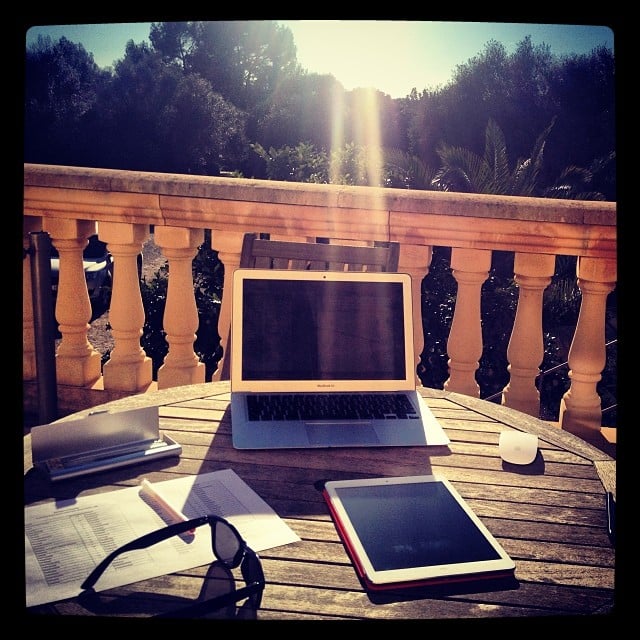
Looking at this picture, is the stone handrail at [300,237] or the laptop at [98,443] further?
the stone handrail at [300,237]

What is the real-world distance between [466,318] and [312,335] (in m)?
1.04

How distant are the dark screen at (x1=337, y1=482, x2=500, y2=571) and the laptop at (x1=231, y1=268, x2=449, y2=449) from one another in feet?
1.59

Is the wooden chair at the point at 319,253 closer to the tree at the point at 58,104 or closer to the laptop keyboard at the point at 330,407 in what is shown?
the laptop keyboard at the point at 330,407

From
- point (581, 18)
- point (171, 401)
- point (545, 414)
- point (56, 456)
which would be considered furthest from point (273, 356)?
point (545, 414)

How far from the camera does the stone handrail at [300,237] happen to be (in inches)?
101

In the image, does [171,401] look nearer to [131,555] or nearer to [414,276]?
[131,555]

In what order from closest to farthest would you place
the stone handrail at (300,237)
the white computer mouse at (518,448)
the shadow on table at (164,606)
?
the shadow on table at (164,606), the white computer mouse at (518,448), the stone handrail at (300,237)

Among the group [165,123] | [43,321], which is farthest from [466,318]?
[165,123]

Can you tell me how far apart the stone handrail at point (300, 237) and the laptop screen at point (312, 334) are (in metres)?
0.70

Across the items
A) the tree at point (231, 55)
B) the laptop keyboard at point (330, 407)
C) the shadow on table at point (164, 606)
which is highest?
the tree at point (231, 55)

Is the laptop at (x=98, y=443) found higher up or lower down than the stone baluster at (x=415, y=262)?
lower down

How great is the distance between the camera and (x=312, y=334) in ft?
6.43

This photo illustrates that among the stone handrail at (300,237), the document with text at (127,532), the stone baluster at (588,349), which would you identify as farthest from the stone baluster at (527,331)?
the document with text at (127,532)

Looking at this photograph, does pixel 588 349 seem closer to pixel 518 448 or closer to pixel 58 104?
pixel 518 448
